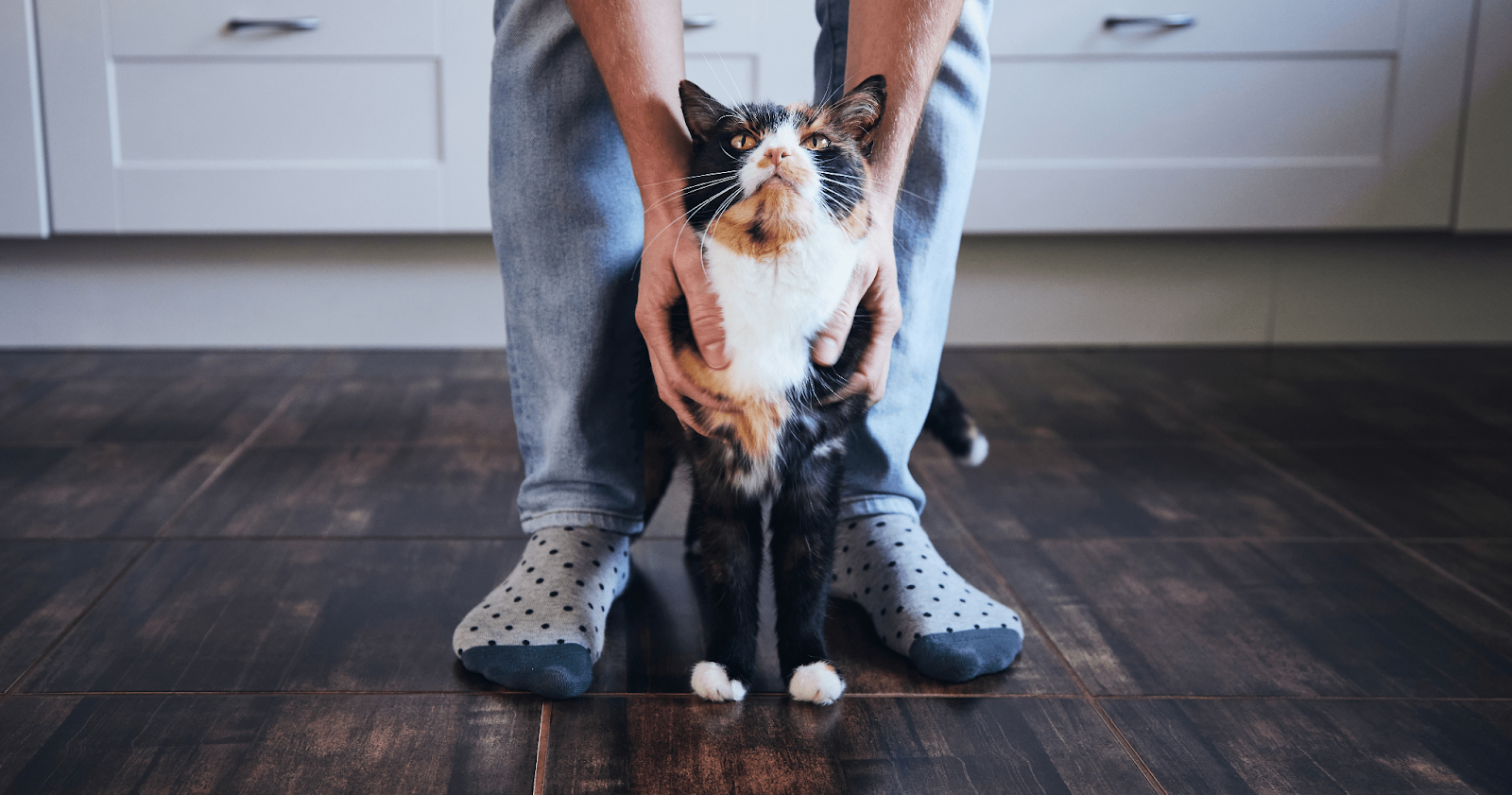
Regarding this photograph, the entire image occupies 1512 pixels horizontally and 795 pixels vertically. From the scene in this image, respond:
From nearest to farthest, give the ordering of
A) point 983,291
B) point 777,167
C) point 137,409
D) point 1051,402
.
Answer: point 777,167 < point 137,409 < point 1051,402 < point 983,291

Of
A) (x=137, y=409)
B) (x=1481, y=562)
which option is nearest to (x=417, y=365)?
(x=137, y=409)

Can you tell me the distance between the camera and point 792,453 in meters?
0.81

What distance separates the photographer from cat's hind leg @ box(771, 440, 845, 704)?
32.7 inches

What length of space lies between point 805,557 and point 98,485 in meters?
0.95

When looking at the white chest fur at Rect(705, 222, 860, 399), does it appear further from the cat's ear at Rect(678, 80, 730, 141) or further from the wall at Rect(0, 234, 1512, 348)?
the wall at Rect(0, 234, 1512, 348)

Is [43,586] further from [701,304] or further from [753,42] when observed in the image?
[753,42]

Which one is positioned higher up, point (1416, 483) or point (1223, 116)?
point (1223, 116)

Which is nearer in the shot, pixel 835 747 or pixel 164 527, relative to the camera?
pixel 835 747

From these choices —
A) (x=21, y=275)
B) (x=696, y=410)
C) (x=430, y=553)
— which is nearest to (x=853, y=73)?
(x=696, y=410)

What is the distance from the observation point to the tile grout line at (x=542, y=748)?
71cm

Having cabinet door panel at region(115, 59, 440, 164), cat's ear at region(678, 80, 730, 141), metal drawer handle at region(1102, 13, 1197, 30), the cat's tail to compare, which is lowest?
the cat's tail

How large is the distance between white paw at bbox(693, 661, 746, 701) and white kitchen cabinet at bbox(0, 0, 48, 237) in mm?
1768

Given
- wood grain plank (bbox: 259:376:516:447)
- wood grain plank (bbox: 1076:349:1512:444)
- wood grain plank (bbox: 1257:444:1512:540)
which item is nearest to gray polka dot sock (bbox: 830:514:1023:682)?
wood grain plank (bbox: 1257:444:1512:540)

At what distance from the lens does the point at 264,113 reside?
76.9 inches
